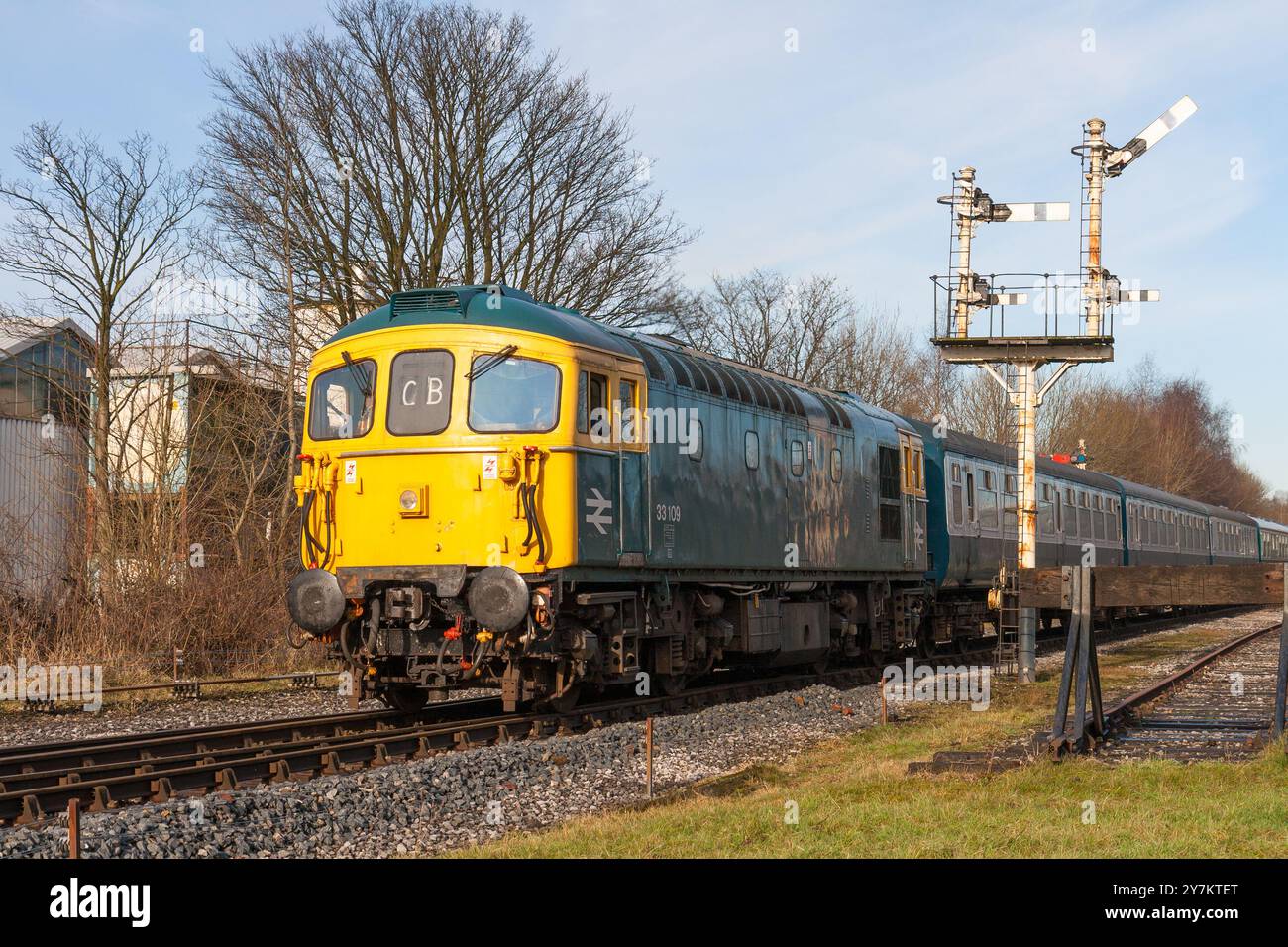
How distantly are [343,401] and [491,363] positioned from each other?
1811 millimetres

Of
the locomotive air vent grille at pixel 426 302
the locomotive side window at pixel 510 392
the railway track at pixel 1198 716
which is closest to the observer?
the railway track at pixel 1198 716

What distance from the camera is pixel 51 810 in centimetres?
909

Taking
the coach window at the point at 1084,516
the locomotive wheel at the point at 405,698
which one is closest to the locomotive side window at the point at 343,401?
the locomotive wheel at the point at 405,698

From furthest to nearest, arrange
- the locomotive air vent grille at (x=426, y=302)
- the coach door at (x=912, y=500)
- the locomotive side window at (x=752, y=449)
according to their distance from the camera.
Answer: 1. the coach door at (x=912, y=500)
2. the locomotive side window at (x=752, y=449)
3. the locomotive air vent grille at (x=426, y=302)

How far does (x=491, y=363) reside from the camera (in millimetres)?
12609

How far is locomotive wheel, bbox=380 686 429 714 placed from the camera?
1394 centimetres

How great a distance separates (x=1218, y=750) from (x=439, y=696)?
31.2ft

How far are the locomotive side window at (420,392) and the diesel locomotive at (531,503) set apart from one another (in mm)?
21

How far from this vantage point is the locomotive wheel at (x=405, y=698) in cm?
1394

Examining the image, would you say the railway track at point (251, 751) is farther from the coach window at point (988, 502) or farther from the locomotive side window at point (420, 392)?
the coach window at point (988, 502)

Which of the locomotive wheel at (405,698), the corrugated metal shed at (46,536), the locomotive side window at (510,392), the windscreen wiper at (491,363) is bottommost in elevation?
the locomotive wheel at (405,698)

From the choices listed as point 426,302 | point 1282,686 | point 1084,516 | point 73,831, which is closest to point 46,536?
point 426,302

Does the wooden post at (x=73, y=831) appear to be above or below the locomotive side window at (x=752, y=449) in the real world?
below
